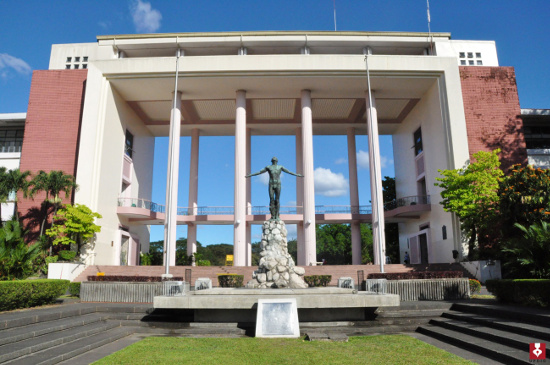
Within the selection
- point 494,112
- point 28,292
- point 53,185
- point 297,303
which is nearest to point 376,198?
point 494,112

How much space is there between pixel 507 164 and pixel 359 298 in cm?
2056

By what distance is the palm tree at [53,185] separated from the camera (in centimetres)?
2305

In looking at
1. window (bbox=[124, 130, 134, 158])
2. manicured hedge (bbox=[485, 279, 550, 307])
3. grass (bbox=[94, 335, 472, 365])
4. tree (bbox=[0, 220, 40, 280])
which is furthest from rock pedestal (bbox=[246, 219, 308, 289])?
window (bbox=[124, 130, 134, 158])

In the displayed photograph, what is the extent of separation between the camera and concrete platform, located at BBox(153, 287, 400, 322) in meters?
9.64

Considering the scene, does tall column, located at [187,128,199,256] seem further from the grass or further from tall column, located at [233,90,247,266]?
the grass

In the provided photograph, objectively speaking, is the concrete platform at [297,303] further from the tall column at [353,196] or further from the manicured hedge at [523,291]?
the tall column at [353,196]

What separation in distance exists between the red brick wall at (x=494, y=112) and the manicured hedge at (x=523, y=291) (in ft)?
51.9

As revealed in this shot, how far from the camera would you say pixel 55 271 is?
69.9 feet

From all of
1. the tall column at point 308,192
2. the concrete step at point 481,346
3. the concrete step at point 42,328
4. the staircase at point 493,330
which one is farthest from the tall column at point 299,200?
the concrete step at point 42,328

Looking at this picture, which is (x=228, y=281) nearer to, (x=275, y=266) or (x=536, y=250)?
(x=275, y=266)

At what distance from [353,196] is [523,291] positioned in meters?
21.5

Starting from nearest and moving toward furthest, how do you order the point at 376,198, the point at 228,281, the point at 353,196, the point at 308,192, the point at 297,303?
1. the point at 297,303
2. the point at 228,281
3. the point at 376,198
4. the point at 308,192
5. the point at 353,196

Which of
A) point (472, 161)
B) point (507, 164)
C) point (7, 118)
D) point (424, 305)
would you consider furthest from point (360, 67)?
point (7, 118)

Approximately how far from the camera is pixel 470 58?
106 feet
